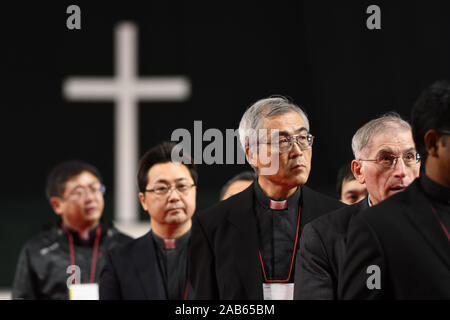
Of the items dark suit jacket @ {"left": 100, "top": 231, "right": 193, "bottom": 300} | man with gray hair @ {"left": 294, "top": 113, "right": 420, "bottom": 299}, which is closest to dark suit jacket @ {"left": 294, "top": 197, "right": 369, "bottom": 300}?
man with gray hair @ {"left": 294, "top": 113, "right": 420, "bottom": 299}

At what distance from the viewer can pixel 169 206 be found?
3.34m

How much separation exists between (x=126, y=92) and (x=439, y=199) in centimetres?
573

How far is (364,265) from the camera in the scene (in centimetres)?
184

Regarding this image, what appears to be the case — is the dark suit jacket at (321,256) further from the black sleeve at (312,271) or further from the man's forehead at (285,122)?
the man's forehead at (285,122)

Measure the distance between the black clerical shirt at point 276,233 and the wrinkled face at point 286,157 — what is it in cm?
15

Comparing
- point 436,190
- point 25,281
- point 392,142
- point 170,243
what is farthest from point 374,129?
point 25,281

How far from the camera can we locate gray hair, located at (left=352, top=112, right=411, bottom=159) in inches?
108

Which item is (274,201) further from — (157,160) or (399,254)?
(399,254)

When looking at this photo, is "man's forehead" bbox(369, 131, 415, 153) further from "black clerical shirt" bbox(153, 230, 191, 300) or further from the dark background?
the dark background

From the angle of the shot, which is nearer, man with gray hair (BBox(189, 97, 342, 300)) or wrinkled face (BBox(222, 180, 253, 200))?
man with gray hair (BBox(189, 97, 342, 300))

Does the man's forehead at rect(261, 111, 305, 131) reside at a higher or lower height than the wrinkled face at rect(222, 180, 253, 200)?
higher
